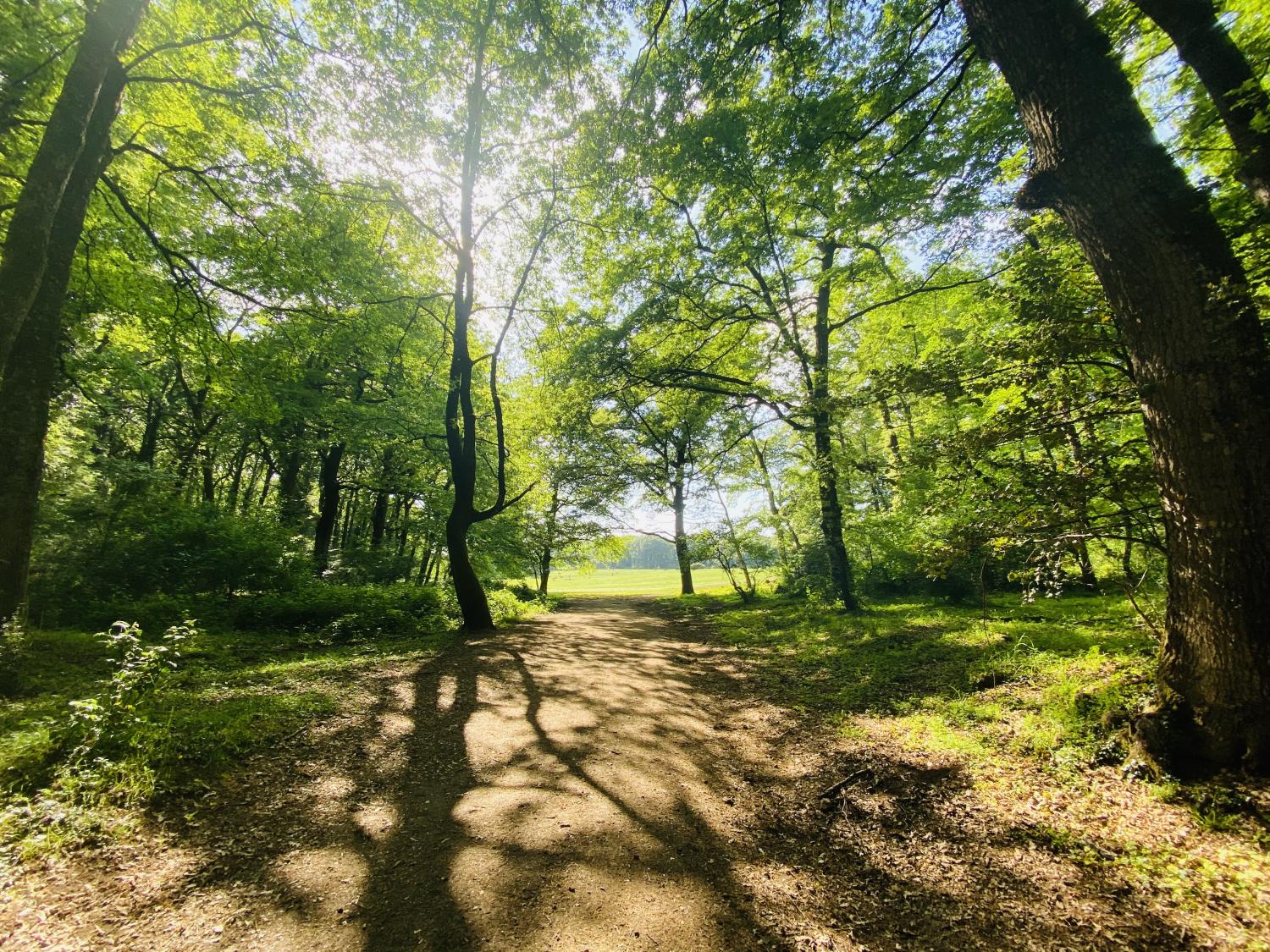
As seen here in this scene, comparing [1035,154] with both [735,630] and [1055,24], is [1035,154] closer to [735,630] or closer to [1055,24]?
[1055,24]

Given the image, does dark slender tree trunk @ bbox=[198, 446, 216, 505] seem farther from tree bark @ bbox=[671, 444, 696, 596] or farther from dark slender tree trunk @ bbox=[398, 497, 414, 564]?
tree bark @ bbox=[671, 444, 696, 596]

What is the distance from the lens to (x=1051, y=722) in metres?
→ 3.72

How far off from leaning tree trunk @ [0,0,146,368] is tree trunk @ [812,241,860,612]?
11.4 m

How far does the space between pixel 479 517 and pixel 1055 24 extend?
11628mm

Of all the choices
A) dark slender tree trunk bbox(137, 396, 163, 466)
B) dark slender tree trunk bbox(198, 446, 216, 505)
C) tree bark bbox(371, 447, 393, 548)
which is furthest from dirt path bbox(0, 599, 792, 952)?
dark slender tree trunk bbox(137, 396, 163, 466)

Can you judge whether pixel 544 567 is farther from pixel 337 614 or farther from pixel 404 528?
pixel 337 614

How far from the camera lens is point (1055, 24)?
3184mm

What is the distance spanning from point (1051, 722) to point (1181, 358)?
2.97m

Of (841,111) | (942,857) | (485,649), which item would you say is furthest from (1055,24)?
(485,649)

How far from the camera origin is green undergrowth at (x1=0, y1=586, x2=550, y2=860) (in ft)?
9.22

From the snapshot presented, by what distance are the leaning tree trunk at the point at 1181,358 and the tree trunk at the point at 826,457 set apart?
6.48m

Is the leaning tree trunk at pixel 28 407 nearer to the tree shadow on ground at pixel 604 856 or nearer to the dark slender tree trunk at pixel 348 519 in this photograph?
the tree shadow on ground at pixel 604 856

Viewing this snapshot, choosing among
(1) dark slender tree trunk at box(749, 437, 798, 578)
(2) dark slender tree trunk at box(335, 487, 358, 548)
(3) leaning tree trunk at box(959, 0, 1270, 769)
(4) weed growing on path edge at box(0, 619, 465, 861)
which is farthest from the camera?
(2) dark slender tree trunk at box(335, 487, 358, 548)

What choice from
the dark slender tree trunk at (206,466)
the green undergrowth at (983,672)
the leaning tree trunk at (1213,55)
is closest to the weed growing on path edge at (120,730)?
the green undergrowth at (983,672)
